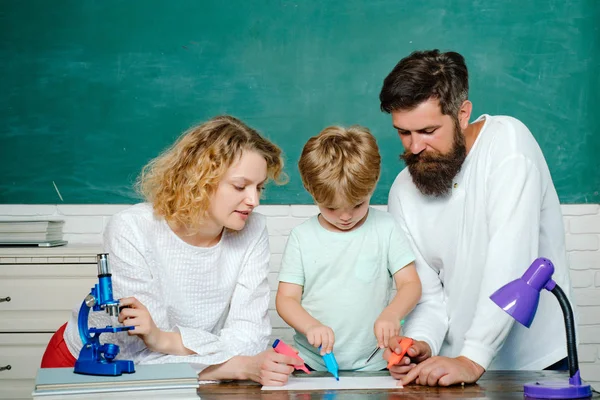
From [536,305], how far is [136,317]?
3.03ft

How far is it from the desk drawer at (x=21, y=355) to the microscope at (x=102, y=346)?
1682 mm

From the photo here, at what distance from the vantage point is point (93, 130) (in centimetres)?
366

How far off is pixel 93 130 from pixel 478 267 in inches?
83.1

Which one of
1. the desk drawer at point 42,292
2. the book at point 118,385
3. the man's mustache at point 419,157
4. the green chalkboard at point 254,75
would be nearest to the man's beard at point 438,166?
the man's mustache at point 419,157

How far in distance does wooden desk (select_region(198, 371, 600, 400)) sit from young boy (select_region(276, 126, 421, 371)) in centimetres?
42

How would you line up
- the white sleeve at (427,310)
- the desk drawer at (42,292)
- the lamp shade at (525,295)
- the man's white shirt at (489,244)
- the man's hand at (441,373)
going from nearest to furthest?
the lamp shade at (525,295) < the man's hand at (441,373) < the man's white shirt at (489,244) < the white sleeve at (427,310) < the desk drawer at (42,292)

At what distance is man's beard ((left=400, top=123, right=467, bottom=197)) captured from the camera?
2238mm

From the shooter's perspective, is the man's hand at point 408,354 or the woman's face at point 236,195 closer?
the man's hand at point 408,354

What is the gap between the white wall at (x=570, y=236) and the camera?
11.8ft

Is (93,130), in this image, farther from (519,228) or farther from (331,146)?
(519,228)

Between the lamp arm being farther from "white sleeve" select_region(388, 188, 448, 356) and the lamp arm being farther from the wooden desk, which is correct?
"white sleeve" select_region(388, 188, 448, 356)

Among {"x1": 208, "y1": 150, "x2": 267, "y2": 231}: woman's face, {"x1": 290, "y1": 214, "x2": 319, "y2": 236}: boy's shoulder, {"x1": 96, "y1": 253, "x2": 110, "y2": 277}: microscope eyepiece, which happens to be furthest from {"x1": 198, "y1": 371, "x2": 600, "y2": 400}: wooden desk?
{"x1": 290, "y1": 214, "x2": 319, "y2": 236}: boy's shoulder

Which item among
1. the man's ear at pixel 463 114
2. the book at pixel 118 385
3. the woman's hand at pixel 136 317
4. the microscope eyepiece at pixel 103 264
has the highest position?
the man's ear at pixel 463 114

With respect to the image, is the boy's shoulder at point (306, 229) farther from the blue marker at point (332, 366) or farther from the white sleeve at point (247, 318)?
the blue marker at point (332, 366)
